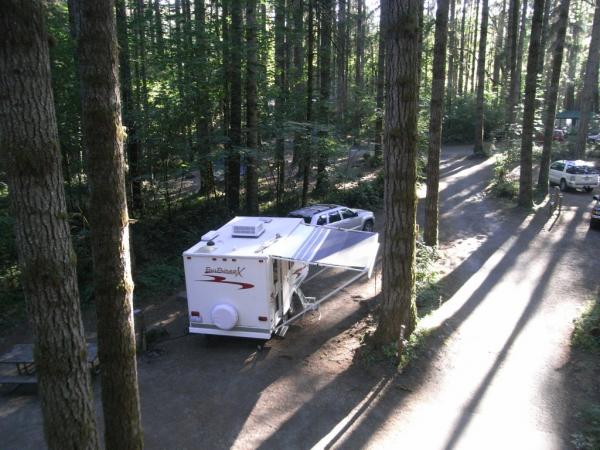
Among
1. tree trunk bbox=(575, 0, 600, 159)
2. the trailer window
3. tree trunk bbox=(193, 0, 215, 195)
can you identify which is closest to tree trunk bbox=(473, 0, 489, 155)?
tree trunk bbox=(575, 0, 600, 159)

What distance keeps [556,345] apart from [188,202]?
16286mm

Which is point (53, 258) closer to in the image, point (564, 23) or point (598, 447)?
point (598, 447)

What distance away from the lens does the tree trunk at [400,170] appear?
9398mm

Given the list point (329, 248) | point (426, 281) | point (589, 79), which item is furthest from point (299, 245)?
point (589, 79)

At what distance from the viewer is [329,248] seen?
11031 mm

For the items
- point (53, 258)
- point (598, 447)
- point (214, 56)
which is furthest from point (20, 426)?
point (214, 56)

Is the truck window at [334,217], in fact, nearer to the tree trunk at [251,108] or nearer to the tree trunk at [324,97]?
the tree trunk at [251,108]

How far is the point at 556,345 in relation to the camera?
35.0 ft

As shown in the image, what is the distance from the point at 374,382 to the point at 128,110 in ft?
46.2

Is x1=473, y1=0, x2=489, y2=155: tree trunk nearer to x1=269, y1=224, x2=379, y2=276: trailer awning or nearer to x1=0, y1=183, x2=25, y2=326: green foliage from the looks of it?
x1=269, y1=224, x2=379, y2=276: trailer awning

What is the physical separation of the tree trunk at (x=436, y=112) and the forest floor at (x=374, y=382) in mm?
2827

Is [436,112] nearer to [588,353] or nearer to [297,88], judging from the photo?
[588,353]

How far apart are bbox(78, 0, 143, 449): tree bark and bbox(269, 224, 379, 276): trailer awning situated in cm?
484

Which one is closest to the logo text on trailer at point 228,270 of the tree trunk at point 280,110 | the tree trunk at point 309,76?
the tree trunk at point 280,110
